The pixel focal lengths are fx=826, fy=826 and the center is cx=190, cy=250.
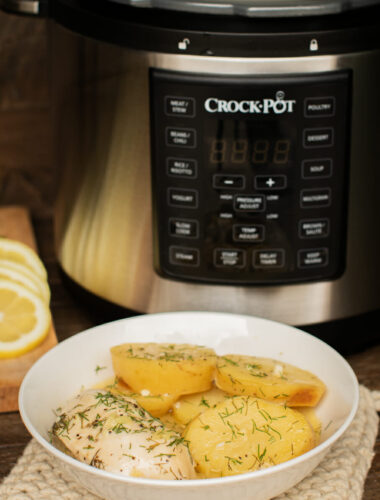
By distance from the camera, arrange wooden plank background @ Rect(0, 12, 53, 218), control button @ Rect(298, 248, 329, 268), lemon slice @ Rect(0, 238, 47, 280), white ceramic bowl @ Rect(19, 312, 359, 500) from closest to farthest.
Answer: white ceramic bowl @ Rect(19, 312, 359, 500) < control button @ Rect(298, 248, 329, 268) < lemon slice @ Rect(0, 238, 47, 280) < wooden plank background @ Rect(0, 12, 53, 218)

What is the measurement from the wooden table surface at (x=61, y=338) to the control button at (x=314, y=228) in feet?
0.53

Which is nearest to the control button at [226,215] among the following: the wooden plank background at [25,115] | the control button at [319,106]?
the control button at [319,106]

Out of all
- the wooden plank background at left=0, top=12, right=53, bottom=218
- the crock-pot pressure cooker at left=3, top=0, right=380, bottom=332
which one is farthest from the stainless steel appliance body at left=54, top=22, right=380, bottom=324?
the wooden plank background at left=0, top=12, right=53, bottom=218

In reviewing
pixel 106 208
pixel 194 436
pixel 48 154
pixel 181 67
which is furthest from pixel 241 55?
pixel 48 154

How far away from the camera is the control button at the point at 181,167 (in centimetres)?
75

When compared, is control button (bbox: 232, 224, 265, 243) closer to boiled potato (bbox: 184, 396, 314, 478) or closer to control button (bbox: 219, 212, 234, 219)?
control button (bbox: 219, 212, 234, 219)

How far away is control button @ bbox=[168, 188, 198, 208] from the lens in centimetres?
76

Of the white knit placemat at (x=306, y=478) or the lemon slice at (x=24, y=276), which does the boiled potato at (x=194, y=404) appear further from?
the lemon slice at (x=24, y=276)

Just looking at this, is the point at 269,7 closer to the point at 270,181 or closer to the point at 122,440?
the point at 270,181

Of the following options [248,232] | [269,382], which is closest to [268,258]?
[248,232]

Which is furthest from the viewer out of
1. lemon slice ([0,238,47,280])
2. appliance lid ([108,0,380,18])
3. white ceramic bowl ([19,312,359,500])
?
lemon slice ([0,238,47,280])

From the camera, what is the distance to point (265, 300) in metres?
0.79

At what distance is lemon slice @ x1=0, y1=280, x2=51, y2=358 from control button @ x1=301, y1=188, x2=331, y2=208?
0.29 meters

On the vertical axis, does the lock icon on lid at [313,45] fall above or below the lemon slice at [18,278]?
above
